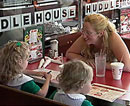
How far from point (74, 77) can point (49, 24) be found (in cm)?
167

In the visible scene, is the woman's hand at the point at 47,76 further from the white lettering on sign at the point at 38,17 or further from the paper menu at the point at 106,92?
the white lettering on sign at the point at 38,17

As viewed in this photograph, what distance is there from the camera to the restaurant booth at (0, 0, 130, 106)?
294cm

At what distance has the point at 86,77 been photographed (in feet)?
6.33

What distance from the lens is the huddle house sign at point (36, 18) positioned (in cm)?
300

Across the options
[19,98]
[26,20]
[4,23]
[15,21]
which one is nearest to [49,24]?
[26,20]

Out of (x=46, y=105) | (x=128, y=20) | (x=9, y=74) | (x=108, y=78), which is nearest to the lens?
(x=46, y=105)

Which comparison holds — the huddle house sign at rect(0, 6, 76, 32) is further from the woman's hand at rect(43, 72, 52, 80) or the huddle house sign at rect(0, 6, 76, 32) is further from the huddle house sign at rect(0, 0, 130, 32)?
the woman's hand at rect(43, 72, 52, 80)

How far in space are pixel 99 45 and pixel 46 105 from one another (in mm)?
1416

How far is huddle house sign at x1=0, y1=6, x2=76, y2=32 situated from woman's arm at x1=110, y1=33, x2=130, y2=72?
0.87 meters

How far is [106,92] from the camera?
7.19 feet

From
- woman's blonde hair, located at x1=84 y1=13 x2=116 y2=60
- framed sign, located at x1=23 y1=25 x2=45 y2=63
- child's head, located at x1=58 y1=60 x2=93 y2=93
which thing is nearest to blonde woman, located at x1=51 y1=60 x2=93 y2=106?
child's head, located at x1=58 y1=60 x2=93 y2=93

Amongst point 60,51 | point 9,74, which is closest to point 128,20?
point 60,51

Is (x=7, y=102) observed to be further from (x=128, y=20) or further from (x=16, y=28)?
(x=128, y=20)

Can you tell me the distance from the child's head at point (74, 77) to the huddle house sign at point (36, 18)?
1.24m
